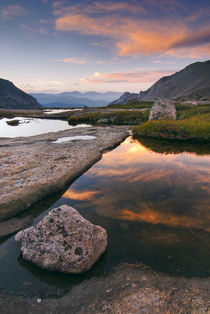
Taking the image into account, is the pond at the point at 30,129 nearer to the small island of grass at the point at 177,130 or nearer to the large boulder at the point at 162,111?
the large boulder at the point at 162,111

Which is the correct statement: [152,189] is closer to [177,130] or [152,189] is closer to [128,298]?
[128,298]

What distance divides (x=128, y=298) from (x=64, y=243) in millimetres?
1973

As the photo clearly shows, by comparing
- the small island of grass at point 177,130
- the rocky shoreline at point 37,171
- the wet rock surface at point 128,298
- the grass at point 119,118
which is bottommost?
the wet rock surface at point 128,298

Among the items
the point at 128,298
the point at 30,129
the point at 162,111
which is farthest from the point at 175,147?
the point at 30,129

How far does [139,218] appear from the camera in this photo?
7.06m

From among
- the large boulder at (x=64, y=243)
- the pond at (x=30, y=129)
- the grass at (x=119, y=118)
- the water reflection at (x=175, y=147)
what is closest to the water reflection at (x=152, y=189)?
the water reflection at (x=175, y=147)

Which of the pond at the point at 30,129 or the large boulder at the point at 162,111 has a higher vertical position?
the large boulder at the point at 162,111

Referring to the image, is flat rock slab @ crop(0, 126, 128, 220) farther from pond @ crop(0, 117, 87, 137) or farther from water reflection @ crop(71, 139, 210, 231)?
pond @ crop(0, 117, 87, 137)

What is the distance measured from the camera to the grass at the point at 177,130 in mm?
19253

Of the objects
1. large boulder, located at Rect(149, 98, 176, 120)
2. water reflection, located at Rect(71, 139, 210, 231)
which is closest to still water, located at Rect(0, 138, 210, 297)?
water reflection, located at Rect(71, 139, 210, 231)

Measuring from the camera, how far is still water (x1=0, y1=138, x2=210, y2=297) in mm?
4949

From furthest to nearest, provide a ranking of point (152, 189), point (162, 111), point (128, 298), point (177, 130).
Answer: point (162, 111) → point (177, 130) → point (152, 189) → point (128, 298)

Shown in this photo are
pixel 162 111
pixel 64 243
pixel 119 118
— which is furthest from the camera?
pixel 119 118

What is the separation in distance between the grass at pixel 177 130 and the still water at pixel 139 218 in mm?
6863
